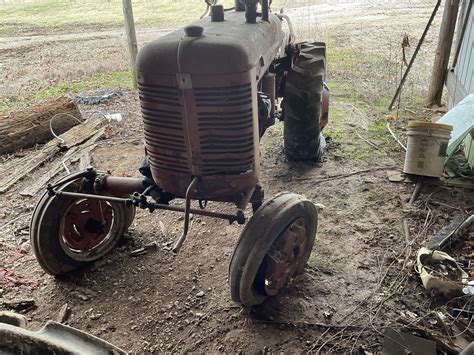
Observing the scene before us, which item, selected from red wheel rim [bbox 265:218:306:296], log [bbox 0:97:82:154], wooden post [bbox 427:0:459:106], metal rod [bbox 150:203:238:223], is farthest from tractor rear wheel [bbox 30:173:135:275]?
wooden post [bbox 427:0:459:106]

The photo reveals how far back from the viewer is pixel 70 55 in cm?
1052

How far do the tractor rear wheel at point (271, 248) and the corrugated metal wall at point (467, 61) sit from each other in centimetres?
333

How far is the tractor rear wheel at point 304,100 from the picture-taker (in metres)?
4.21

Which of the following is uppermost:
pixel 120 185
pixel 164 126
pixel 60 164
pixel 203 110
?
pixel 203 110

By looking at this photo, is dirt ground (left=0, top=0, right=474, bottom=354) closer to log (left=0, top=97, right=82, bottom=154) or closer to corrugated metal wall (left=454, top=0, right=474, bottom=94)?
log (left=0, top=97, right=82, bottom=154)

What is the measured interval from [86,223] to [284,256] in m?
1.53

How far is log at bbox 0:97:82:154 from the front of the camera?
5465 millimetres

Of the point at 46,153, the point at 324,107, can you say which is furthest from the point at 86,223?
the point at 324,107

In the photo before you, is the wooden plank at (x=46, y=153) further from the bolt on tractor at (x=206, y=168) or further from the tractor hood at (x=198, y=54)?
the tractor hood at (x=198, y=54)

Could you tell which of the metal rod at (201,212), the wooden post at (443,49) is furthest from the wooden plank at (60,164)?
the wooden post at (443,49)

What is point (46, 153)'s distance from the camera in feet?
17.5

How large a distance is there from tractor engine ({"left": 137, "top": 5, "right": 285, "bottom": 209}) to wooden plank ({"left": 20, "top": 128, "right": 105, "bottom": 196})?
2553mm

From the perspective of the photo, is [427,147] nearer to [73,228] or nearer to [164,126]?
[164,126]

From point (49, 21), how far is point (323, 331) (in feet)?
52.8
